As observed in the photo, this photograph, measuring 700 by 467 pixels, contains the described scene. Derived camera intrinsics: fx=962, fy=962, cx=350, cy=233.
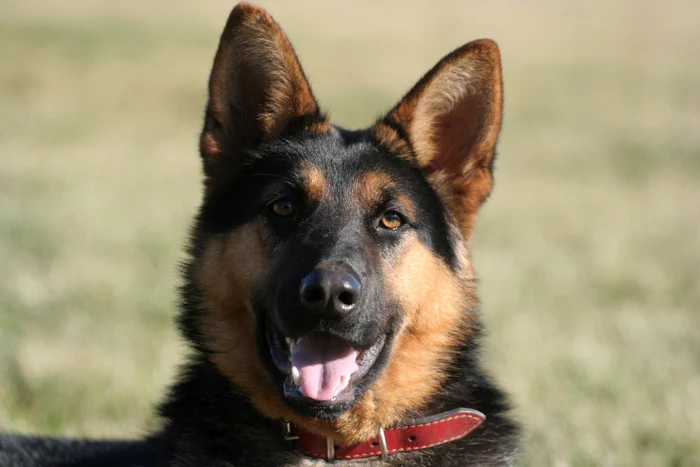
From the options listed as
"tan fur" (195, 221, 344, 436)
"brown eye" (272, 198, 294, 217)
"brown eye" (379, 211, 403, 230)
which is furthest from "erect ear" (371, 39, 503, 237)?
"tan fur" (195, 221, 344, 436)

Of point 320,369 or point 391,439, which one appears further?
point 391,439

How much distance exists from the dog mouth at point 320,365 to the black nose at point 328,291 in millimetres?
180

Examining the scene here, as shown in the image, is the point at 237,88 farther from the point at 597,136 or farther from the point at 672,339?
the point at 597,136

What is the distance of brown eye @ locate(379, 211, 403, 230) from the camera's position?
435 centimetres

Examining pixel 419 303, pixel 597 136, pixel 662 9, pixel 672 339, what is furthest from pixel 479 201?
pixel 662 9

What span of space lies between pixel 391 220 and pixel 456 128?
0.69m

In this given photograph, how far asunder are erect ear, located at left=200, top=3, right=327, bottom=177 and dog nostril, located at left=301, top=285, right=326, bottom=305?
3.46 ft

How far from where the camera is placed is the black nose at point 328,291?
380 cm

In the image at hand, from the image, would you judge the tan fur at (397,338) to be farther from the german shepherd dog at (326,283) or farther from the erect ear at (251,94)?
the erect ear at (251,94)

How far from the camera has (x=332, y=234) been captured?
4125mm

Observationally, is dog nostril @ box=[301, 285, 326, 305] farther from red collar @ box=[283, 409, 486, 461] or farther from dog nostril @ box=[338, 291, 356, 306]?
red collar @ box=[283, 409, 486, 461]

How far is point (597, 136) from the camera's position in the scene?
23.1m

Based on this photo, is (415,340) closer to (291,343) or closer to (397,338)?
(397,338)

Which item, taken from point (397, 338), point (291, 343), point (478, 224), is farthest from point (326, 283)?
point (478, 224)
